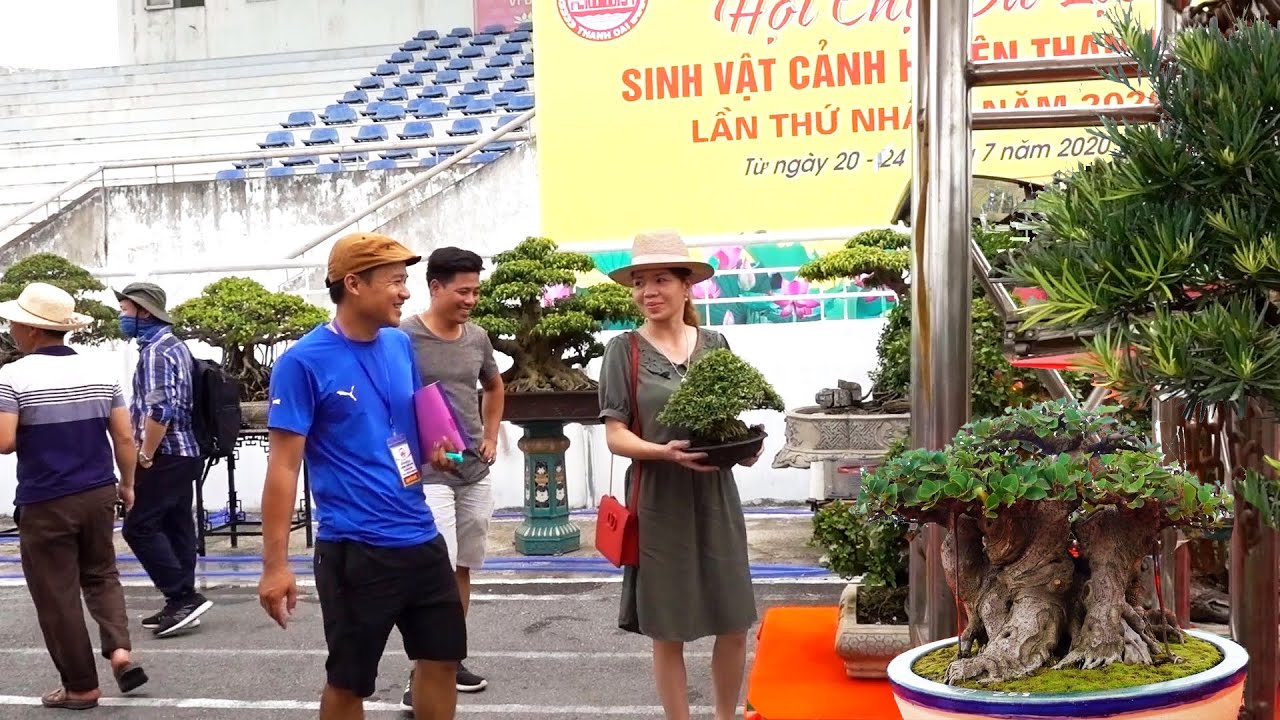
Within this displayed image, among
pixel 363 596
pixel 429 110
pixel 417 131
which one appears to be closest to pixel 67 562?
pixel 363 596

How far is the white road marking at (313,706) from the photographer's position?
452cm

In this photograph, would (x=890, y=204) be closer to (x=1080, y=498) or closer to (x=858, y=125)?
(x=858, y=125)

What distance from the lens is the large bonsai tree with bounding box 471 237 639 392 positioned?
7320mm

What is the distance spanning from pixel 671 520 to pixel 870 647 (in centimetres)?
66

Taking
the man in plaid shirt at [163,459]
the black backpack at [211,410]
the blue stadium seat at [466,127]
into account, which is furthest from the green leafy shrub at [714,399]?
the blue stadium seat at [466,127]

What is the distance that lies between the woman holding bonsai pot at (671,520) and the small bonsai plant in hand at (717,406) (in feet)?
0.28

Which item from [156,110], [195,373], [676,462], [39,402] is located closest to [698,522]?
[676,462]

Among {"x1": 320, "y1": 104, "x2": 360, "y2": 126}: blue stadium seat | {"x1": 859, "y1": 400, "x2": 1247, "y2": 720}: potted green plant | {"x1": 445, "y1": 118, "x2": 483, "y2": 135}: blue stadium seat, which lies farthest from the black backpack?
{"x1": 320, "y1": 104, "x2": 360, "y2": 126}: blue stadium seat

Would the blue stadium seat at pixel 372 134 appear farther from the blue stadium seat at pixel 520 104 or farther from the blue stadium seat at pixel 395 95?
the blue stadium seat at pixel 395 95

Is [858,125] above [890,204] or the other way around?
above

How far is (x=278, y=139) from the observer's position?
17.9m

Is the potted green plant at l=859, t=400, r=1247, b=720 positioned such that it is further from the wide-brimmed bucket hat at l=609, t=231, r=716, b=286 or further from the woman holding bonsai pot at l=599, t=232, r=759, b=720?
the wide-brimmed bucket hat at l=609, t=231, r=716, b=286

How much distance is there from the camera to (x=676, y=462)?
3430mm

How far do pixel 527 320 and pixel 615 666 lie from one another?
112 inches
